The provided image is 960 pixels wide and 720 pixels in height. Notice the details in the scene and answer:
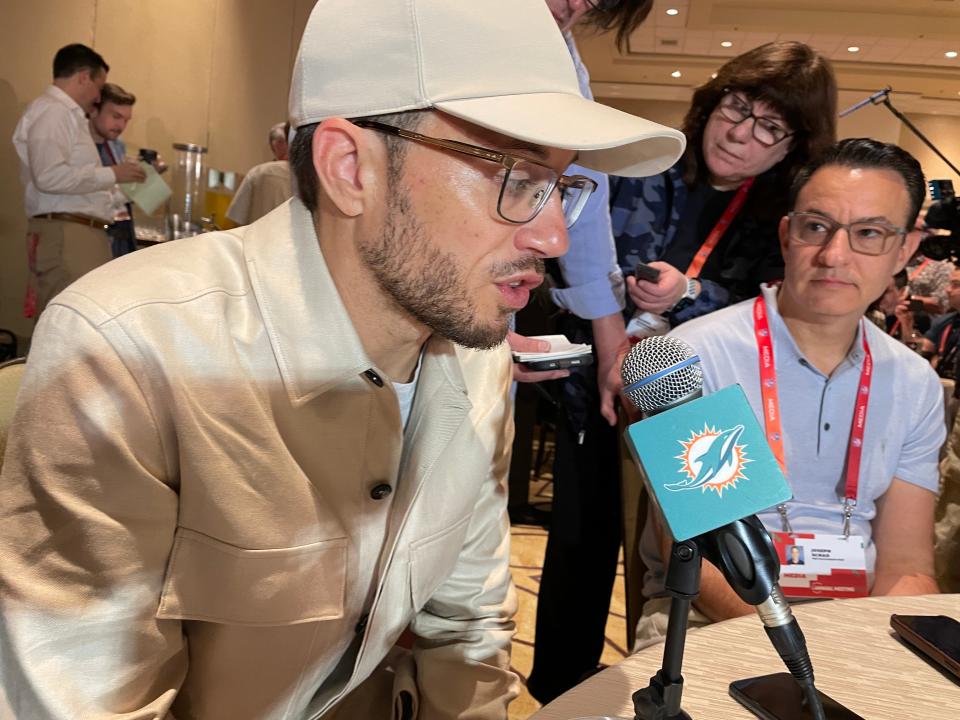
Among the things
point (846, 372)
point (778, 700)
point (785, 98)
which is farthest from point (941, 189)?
point (778, 700)

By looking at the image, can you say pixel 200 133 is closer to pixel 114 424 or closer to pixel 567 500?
pixel 567 500

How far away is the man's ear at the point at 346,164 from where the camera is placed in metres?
1.06

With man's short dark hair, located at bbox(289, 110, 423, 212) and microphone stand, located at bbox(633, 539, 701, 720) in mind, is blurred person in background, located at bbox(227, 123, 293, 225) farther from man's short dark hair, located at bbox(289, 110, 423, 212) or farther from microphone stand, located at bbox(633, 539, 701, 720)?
microphone stand, located at bbox(633, 539, 701, 720)

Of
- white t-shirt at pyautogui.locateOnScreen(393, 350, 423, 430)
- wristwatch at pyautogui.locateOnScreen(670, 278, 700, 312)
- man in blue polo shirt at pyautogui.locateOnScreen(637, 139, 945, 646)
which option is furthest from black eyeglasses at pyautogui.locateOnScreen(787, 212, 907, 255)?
white t-shirt at pyautogui.locateOnScreen(393, 350, 423, 430)

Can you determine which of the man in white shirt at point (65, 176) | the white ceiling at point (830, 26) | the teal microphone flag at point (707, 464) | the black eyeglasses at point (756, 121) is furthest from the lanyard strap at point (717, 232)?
the white ceiling at point (830, 26)

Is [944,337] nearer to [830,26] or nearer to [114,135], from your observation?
[114,135]

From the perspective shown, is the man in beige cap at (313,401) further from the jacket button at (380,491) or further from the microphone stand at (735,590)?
the microphone stand at (735,590)

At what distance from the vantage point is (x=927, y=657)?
42.5 inches

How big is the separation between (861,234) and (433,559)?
1.26m

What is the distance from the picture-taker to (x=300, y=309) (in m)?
1.03

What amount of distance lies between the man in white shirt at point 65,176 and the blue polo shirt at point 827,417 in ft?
13.8

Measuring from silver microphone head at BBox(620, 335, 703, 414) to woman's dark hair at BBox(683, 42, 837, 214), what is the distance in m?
1.59

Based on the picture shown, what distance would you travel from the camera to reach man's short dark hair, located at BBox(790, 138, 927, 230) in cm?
189

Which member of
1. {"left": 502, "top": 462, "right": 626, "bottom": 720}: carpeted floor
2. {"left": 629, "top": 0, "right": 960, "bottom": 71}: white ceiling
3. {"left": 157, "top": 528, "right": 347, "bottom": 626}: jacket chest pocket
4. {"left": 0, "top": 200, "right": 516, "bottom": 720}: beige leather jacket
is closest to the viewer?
{"left": 0, "top": 200, "right": 516, "bottom": 720}: beige leather jacket
